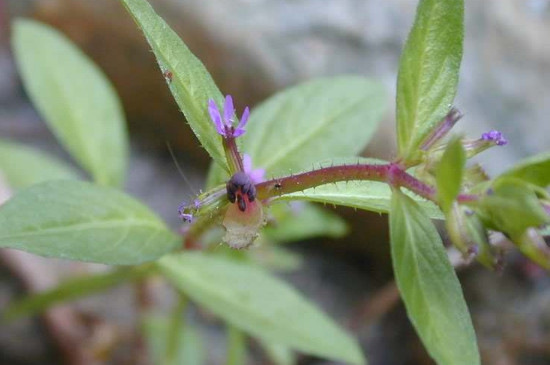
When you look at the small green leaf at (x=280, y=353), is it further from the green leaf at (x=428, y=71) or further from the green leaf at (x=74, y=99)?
the green leaf at (x=428, y=71)

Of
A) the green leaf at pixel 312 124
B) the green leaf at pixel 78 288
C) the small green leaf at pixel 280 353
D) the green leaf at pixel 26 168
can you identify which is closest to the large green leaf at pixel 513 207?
the green leaf at pixel 312 124

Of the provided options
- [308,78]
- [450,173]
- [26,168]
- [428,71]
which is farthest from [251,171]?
[308,78]

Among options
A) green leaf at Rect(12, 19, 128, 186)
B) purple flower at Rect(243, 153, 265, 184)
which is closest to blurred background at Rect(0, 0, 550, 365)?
green leaf at Rect(12, 19, 128, 186)

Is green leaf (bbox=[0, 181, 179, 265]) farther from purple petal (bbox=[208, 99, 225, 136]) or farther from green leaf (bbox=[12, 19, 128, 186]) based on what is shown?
green leaf (bbox=[12, 19, 128, 186])

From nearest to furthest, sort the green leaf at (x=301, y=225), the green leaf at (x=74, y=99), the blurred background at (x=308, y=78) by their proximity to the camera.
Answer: the green leaf at (x=74, y=99) < the green leaf at (x=301, y=225) < the blurred background at (x=308, y=78)

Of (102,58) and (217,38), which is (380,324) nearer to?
(217,38)

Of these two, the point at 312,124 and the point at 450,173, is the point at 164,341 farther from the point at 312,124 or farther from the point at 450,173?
the point at 450,173

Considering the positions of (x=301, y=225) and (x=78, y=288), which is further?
(x=301, y=225)

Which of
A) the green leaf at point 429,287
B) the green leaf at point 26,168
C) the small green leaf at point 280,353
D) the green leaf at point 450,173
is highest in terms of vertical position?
the green leaf at point 26,168
